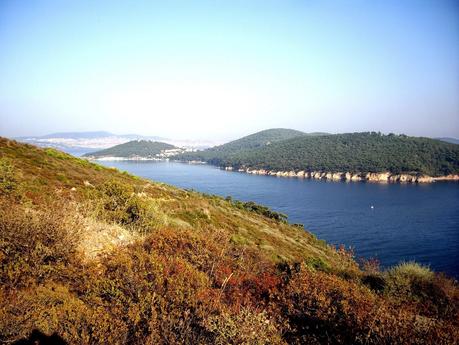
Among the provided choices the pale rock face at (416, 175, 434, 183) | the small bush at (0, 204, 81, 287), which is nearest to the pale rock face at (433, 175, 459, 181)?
the pale rock face at (416, 175, 434, 183)

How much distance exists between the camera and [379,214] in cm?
7725

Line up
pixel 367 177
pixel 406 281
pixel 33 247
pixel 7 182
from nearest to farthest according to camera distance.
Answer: pixel 33 247 < pixel 7 182 < pixel 406 281 < pixel 367 177

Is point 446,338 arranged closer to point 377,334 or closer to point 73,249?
point 377,334

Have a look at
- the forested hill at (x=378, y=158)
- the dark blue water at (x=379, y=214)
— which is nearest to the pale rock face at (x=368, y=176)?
the forested hill at (x=378, y=158)

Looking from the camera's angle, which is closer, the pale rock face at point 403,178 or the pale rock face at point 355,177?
the pale rock face at point 403,178

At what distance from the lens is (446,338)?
19.3ft

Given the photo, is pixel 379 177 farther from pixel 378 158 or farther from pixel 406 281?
pixel 406 281

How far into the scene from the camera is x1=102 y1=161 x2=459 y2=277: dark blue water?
51.9 m

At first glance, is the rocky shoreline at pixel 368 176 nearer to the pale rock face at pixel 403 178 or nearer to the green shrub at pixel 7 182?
the pale rock face at pixel 403 178

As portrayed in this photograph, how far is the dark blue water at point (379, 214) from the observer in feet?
170

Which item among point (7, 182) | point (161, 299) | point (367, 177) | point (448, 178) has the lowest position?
point (367, 177)

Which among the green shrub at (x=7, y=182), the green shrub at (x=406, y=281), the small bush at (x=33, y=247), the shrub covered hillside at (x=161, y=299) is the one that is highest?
the green shrub at (x=7, y=182)

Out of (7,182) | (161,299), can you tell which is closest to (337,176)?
(7,182)

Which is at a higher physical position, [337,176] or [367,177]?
[367,177]
